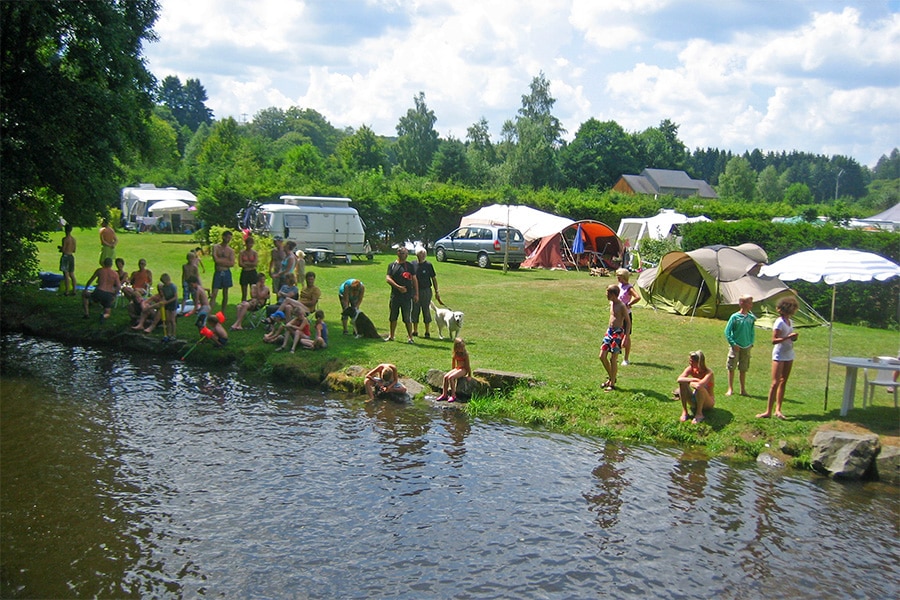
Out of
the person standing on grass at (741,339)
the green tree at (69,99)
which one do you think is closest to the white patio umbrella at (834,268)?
the person standing on grass at (741,339)

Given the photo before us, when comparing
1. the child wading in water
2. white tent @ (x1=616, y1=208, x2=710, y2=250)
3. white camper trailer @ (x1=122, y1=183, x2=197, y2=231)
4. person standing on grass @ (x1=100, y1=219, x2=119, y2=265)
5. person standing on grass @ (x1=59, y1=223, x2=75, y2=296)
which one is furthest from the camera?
white camper trailer @ (x1=122, y1=183, x2=197, y2=231)

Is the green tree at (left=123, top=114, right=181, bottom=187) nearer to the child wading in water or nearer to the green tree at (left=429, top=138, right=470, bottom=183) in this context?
the child wading in water

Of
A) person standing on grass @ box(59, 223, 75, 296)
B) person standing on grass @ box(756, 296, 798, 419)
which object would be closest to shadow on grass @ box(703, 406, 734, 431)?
person standing on grass @ box(756, 296, 798, 419)

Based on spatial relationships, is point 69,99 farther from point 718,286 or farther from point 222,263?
point 718,286

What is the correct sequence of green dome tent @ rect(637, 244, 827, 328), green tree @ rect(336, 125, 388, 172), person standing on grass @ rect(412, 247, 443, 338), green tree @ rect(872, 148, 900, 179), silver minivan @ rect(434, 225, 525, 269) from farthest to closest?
1. green tree @ rect(872, 148, 900, 179)
2. green tree @ rect(336, 125, 388, 172)
3. silver minivan @ rect(434, 225, 525, 269)
4. green dome tent @ rect(637, 244, 827, 328)
5. person standing on grass @ rect(412, 247, 443, 338)

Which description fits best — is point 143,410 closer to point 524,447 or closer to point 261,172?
point 524,447

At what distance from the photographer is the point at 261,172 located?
42.6 meters

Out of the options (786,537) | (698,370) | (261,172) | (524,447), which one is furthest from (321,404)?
(261,172)

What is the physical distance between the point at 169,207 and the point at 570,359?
3153 centimetres

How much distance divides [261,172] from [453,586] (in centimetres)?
3876

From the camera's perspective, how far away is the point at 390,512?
26.3 ft

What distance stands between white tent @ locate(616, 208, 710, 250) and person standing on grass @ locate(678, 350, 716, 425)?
779 inches

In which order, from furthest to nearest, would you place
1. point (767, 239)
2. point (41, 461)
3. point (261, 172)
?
point (261, 172) < point (767, 239) < point (41, 461)

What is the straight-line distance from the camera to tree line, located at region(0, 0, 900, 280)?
14.5m
